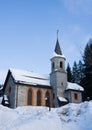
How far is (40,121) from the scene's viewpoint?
14.1 metres

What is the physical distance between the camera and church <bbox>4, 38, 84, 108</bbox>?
113 ft

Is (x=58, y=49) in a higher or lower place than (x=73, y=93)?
higher

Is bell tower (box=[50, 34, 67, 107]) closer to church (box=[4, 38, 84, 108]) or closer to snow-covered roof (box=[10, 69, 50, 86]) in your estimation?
church (box=[4, 38, 84, 108])

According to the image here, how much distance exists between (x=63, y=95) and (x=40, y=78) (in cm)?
508

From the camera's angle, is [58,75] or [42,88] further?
[58,75]

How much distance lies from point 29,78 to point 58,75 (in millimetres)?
5136

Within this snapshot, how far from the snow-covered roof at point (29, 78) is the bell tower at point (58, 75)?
4.85ft

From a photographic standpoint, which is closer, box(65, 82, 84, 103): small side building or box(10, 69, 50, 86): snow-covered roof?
box(10, 69, 50, 86): snow-covered roof

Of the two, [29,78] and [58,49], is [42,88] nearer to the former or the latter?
[29,78]

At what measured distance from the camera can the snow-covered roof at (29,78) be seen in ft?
115

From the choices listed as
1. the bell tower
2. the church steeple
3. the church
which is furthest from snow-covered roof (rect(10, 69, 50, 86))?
the church steeple

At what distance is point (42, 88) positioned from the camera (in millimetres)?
36812

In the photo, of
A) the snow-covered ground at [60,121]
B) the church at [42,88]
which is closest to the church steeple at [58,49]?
the church at [42,88]

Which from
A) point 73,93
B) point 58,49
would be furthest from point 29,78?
point 58,49
